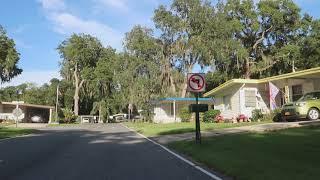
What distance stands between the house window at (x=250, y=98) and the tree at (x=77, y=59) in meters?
52.7

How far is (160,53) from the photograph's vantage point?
203 ft

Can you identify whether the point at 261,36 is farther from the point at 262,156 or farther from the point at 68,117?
the point at 262,156

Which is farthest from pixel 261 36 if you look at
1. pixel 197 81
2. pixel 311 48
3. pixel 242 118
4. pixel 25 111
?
pixel 197 81

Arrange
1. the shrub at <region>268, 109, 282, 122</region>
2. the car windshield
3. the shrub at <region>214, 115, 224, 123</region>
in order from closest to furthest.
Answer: the car windshield → the shrub at <region>268, 109, 282, 122</region> → the shrub at <region>214, 115, 224, 123</region>

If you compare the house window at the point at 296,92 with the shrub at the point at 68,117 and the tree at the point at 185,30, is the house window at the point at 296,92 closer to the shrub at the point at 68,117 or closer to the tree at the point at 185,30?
the tree at the point at 185,30

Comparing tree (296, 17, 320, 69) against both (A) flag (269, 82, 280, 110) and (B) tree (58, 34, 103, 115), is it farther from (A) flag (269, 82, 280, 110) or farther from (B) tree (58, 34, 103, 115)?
(B) tree (58, 34, 103, 115)

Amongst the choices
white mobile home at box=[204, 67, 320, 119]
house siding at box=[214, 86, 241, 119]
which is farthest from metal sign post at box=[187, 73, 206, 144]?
house siding at box=[214, 86, 241, 119]

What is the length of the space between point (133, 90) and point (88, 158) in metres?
48.4

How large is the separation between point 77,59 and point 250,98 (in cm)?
5482

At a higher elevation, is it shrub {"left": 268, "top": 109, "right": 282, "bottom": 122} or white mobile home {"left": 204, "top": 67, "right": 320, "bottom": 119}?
white mobile home {"left": 204, "top": 67, "right": 320, "bottom": 119}

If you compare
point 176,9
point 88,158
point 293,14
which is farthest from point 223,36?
point 88,158

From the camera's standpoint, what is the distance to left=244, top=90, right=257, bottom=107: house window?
40219 millimetres

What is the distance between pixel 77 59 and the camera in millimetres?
90000

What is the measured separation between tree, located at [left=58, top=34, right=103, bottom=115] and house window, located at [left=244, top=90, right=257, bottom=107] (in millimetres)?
52702
